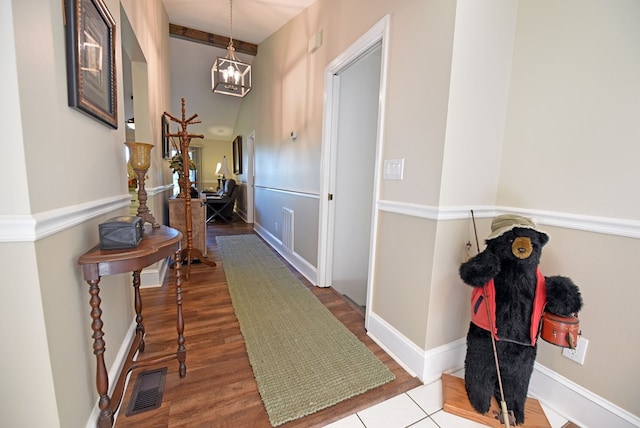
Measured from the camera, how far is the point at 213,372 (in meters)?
1.45

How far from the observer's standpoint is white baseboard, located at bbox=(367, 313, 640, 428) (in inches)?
45.9

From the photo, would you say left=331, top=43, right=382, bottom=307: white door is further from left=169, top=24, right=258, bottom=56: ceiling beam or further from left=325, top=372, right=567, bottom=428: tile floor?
left=169, top=24, right=258, bottom=56: ceiling beam

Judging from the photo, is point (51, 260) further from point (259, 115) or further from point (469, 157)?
point (259, 115)

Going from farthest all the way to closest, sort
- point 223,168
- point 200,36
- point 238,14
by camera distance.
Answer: point 223,168 → point 200,36 → point 238,14

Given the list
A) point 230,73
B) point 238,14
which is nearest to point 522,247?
point 230,73

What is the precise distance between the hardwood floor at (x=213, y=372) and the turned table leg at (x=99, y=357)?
17 centimetres

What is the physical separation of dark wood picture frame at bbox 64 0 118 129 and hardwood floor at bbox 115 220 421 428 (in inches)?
51.8

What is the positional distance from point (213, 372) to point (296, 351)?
48cm

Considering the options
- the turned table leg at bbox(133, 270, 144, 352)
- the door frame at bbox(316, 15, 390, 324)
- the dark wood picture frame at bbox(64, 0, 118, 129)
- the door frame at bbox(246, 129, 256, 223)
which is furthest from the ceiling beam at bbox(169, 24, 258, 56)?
the turned table leg at bbox(133, 270, 144, 352)

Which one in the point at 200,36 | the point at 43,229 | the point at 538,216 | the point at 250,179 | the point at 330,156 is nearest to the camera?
the point at 43,229

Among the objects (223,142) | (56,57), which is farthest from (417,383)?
(223,142)

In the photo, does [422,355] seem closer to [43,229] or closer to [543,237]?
[543,237]

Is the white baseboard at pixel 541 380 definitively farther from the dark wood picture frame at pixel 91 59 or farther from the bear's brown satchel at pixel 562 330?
the dark wood picture frame at pixel 91 59

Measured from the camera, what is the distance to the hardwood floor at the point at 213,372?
3.88 feet
